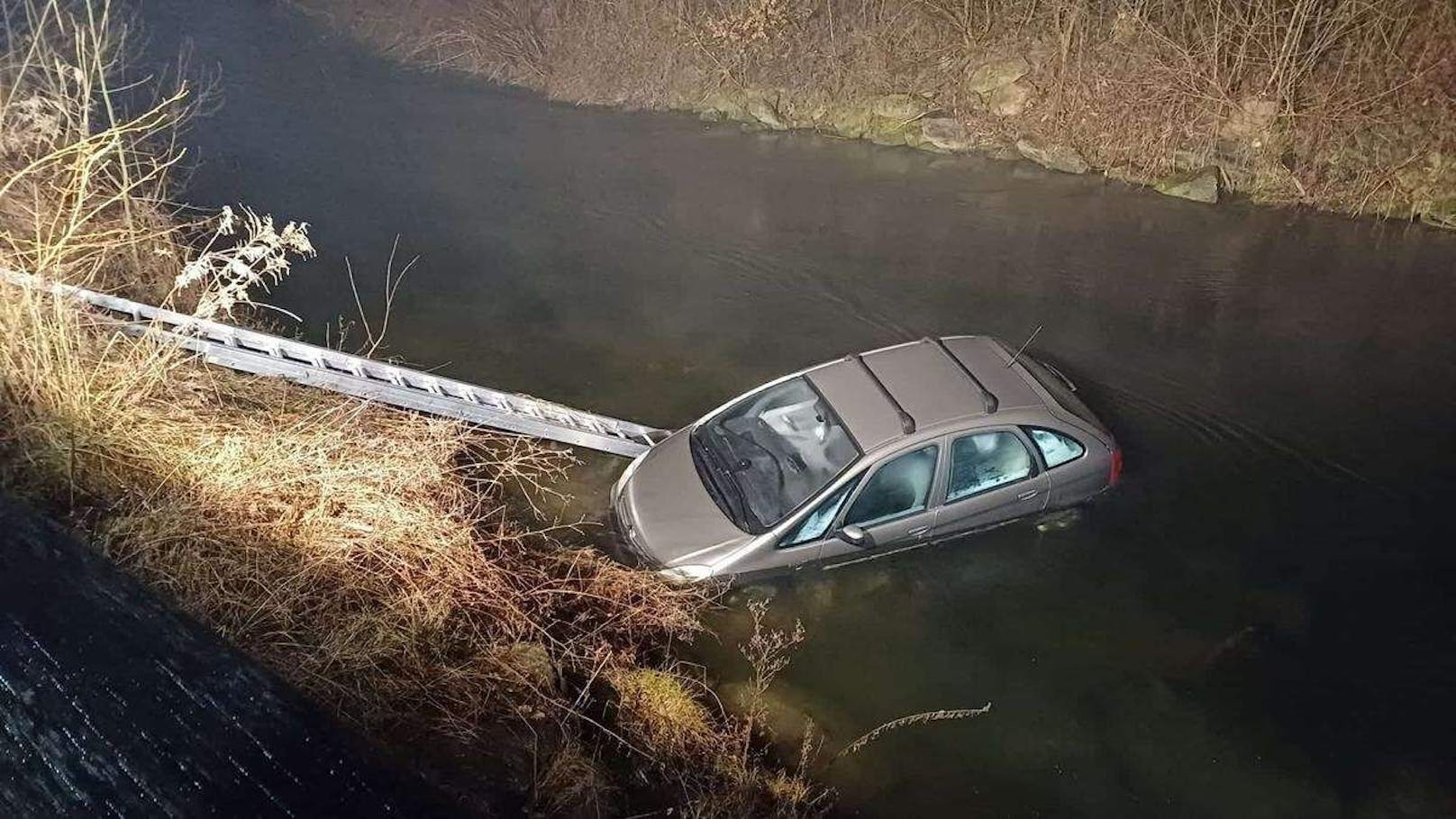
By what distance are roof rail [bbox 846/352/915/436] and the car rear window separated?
1435 mm

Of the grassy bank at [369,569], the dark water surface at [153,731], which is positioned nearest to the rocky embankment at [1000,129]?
the grassy bank at [369,569]

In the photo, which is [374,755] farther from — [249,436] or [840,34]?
[840,34]

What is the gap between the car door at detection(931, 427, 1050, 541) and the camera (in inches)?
290

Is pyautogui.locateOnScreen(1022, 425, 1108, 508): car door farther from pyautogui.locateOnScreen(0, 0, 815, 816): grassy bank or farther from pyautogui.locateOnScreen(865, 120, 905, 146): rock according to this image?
pyautogui.locateOnScreen(865, 120, 905, 146): rock

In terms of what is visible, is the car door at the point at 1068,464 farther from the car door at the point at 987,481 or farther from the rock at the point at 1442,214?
the rock at the point at 1442,214

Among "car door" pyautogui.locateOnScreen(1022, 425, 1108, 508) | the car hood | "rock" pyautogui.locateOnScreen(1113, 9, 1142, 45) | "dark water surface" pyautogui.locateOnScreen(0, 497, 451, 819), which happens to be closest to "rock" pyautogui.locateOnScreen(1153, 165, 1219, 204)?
"rock" pyautogui.locateOnScreen(1113, 9, 1142, 45)

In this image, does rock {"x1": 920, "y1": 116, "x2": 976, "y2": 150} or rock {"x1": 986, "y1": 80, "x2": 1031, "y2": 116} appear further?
rock {"x1": 920, "y1": 116, "x2": 976, "y2": 150}

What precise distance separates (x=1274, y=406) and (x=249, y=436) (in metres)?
9.40

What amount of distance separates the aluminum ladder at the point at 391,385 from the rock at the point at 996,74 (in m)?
10.1

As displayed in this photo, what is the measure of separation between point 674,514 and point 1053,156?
35.6 ft

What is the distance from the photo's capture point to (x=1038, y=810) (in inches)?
250

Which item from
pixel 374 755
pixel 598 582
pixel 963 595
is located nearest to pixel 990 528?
pixel 963 595

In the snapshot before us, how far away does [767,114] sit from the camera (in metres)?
17.3

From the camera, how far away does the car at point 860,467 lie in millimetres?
7125
